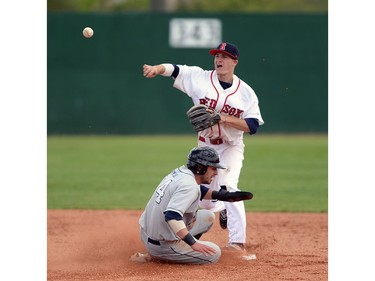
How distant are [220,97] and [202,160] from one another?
100 cm

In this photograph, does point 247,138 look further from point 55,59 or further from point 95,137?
point 55,59

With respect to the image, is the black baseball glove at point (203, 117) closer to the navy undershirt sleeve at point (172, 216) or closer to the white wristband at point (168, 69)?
the white wristband at point (168, 69)

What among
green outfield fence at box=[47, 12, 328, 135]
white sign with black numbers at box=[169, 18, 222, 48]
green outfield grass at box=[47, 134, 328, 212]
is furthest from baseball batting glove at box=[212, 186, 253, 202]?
white sign with black numbers at box=[169, 18, 222, 48]

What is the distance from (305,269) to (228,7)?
2777 centimetres

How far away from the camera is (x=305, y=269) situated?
6.52 metres

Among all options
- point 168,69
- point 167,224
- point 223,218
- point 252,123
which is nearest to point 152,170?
point 223,218

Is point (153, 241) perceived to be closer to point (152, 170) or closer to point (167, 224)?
point (167, 224)

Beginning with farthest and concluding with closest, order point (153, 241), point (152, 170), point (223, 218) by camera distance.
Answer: point (152, 170)
point (223, 218)
point (153, 241)

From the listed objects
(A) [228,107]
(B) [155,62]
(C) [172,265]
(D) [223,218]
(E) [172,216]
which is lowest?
(C) [172,265]

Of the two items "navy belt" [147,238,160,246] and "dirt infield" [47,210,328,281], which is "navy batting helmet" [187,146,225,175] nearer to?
"navy belt" [147,238,160,246]

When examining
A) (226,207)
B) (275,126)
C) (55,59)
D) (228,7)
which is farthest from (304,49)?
(226,207)

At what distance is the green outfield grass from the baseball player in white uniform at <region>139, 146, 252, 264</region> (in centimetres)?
421

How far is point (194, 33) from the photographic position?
69.4 feet

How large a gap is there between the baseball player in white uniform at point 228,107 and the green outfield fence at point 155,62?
13.6m
